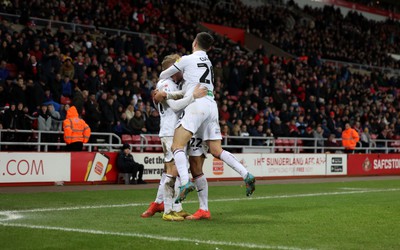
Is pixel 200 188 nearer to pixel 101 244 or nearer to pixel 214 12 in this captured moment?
pixel 101 244

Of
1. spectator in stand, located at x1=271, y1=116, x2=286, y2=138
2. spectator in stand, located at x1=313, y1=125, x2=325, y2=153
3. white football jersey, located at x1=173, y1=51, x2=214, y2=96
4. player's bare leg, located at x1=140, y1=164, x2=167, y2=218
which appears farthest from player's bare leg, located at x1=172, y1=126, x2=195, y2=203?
spectator in stand, located at x1=313, y1=125, x2=325, y2=153

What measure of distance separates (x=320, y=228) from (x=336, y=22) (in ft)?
145

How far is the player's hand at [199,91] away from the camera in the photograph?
9.84 m

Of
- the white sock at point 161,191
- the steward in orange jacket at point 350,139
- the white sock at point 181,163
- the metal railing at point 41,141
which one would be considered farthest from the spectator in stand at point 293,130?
the white sock at point 181,163

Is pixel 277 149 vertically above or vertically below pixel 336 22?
below

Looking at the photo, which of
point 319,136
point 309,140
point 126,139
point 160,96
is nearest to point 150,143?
point 126,139

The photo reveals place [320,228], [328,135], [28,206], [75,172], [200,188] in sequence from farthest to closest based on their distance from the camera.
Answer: [328,135]
[75,172]
[28,206]
[200,188]
[320,228]

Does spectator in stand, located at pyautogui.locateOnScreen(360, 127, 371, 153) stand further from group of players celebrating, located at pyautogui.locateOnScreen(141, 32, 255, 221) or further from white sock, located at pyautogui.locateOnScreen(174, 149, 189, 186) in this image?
white sock, located at pyautogui.locateOnScreen(174, 149, 189, 186)

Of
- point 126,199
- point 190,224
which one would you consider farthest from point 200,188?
point 126,199

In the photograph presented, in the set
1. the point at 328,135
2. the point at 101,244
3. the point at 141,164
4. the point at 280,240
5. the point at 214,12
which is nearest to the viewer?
the point at 101,244

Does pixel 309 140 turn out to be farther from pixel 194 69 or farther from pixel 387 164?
pixel 194 69

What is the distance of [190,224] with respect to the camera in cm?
952

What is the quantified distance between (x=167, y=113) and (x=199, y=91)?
806 millimetres

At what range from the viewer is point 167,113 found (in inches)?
410
